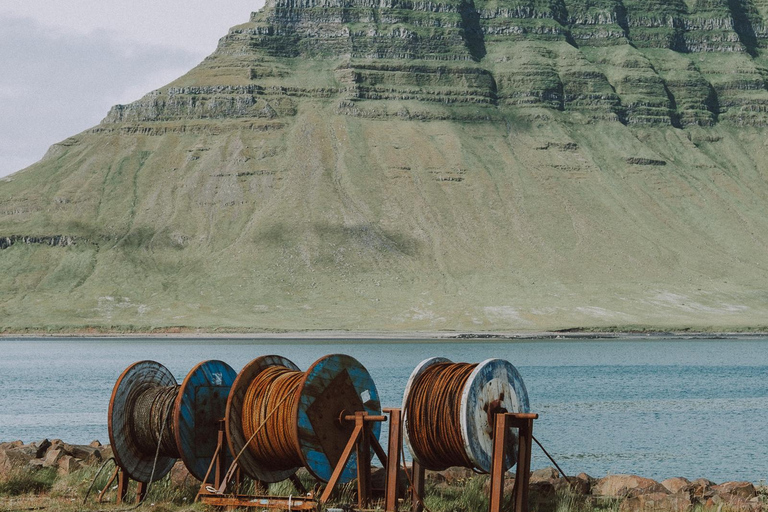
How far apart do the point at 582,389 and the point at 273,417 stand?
44812mm

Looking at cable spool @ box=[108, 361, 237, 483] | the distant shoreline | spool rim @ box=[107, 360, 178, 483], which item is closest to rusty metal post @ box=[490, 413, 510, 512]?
cable spool @ box=[108, 361, 237, 483]

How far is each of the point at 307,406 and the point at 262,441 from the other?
3.96 ft

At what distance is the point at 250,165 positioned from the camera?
15162 centimetres

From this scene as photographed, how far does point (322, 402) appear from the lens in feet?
55.5

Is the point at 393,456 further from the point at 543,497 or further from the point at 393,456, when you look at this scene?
the point at 543,497

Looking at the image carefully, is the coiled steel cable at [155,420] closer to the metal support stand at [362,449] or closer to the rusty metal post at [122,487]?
the rusty metal post at [122,487]

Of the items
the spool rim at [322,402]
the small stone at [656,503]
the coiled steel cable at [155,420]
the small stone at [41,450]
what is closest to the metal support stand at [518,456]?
the spool rim at [322,402]

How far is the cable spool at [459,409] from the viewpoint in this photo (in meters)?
15.8

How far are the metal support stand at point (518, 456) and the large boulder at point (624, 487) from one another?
382cm

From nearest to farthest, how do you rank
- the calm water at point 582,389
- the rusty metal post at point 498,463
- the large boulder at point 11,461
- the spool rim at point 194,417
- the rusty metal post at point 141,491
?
the rusty metal post at point 498,463, the spool rim at point 194,417, the rusty metal post at point 141,491, the large boulder at point 11,461, the calm water at point 582,389

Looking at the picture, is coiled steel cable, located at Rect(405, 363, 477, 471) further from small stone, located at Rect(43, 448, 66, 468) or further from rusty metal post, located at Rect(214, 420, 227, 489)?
small stone, located at Rect(43, 448, 66, 468)

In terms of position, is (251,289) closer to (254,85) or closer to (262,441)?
(254,85)

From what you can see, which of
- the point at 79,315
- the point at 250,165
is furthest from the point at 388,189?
the point at 79,315

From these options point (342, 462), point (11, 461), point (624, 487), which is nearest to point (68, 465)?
point (11, 461)
